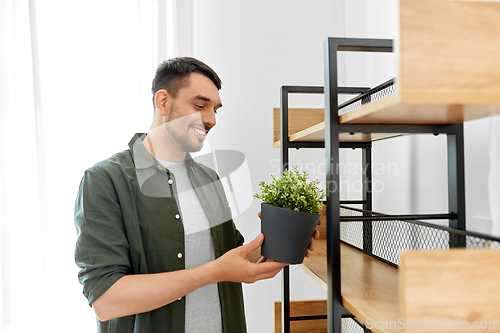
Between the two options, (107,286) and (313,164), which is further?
(313,164)

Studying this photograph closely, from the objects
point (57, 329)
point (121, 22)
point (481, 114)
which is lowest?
point (57, 329)

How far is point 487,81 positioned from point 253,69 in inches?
62.1

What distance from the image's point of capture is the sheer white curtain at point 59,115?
1.44 meters

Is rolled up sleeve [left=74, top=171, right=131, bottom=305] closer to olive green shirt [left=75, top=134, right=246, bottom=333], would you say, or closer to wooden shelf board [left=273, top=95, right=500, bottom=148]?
olive green shirt [left=75, top=134, right=246, bottom=333]

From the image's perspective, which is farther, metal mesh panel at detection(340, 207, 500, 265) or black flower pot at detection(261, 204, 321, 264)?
black flower pot at detection(261, 204, 321, 264)

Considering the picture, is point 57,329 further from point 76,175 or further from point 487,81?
point 487,81

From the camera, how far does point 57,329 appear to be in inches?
59.6

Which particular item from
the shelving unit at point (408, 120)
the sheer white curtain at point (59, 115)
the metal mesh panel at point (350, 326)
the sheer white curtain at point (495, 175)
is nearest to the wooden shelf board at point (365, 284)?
the shelving unit at point (408, 120)

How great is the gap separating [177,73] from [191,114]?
0.15m

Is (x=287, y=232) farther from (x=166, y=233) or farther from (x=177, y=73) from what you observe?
(x=177, y=73)

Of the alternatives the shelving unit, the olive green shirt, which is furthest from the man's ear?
the shelving unit

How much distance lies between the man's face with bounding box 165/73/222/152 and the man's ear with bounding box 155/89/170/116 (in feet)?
0.06

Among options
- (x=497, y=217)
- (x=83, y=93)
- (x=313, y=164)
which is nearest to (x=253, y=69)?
(x=313, y=164)

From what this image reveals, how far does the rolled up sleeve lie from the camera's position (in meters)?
0.89
